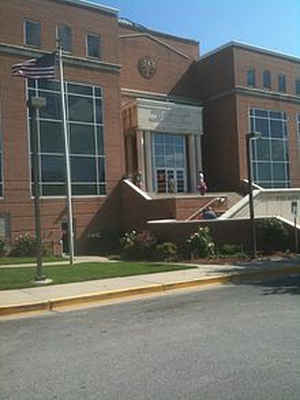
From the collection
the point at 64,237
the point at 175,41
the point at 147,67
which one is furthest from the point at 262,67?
the point at 64,237

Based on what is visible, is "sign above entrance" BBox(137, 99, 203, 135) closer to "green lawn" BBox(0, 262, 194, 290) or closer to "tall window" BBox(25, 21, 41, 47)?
"tall window" BBox(25, 21, 41, 47)

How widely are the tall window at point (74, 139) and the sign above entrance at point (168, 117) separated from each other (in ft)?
11.9

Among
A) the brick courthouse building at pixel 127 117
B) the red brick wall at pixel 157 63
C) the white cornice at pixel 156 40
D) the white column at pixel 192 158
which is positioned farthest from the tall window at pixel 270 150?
the white cornice at pixel 156 40

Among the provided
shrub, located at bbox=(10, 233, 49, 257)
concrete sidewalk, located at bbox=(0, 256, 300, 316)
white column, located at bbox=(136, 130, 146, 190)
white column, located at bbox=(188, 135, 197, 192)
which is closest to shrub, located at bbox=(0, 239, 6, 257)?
shrub, located at bbox=(10, 233, 49, 257)

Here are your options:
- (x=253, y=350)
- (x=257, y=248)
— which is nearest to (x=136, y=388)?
(x=253, y=350)

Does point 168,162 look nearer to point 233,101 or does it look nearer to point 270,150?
point 233,101

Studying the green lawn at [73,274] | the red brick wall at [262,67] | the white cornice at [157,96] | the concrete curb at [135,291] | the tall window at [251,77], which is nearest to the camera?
the concrete curb at [135,291]

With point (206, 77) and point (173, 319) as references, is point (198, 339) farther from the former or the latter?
point (206, 77)

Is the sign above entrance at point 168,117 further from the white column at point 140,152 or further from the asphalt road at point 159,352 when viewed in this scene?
the asphalt road at point 159,352

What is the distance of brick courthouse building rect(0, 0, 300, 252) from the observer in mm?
31516

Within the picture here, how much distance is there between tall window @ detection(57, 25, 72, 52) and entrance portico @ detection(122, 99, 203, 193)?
5938 millimetres

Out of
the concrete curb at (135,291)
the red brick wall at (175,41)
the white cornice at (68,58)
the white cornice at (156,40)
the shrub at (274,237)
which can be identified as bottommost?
the concrete curb at (135,291)

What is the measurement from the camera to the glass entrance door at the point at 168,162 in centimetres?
3897

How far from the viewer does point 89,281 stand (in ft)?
50.4
